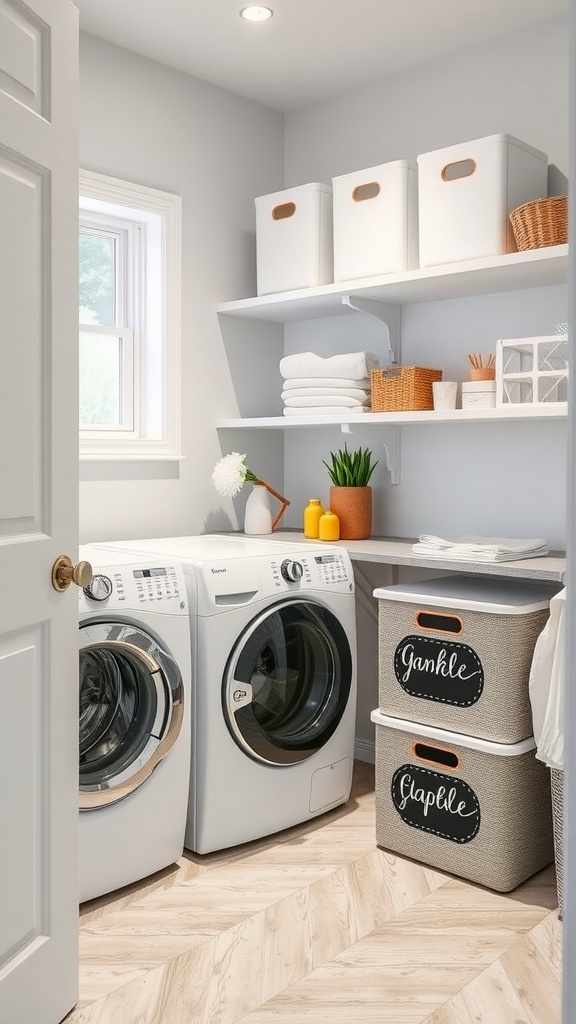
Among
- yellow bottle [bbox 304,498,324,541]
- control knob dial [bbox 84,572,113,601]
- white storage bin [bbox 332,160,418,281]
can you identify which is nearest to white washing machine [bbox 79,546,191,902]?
control knob dial [bbox 84,572,113,601]

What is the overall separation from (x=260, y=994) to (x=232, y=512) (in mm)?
1904

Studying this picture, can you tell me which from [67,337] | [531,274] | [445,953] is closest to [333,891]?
[445,953]

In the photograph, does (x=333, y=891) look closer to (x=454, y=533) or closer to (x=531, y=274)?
(x=454, y=533)

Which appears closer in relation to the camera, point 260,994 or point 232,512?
point 260,994

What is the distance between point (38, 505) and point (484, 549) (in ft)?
4.37

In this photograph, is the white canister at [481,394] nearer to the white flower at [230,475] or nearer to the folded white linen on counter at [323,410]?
the folded white linen on counter at [323,410]

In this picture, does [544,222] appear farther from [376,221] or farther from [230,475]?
[230,475]

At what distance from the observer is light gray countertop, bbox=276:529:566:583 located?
2.37 m

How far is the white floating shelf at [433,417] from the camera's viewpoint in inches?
98.8

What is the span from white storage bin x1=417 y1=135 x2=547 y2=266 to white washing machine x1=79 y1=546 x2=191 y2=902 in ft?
4.23

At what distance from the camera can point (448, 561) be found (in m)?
2.57

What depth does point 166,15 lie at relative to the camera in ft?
9.18

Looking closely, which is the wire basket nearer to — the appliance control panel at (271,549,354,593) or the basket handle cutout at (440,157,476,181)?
the basket handle cutout at (440,157,476,181)

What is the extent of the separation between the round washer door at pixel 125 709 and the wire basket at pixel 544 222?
155 cm
